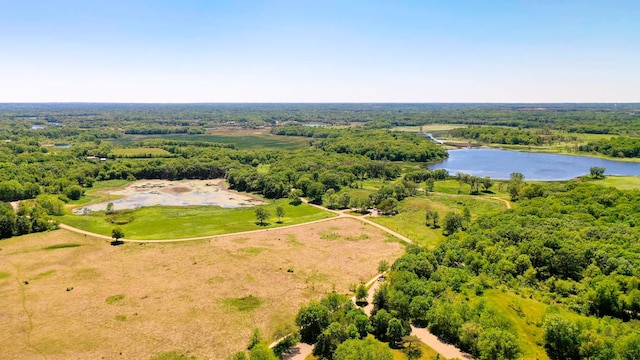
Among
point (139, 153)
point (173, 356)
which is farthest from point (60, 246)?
point (139, 153)

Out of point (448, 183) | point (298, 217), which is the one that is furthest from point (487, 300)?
point (448, 183)

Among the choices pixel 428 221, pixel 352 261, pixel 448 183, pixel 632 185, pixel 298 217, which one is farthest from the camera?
pixel 448 183

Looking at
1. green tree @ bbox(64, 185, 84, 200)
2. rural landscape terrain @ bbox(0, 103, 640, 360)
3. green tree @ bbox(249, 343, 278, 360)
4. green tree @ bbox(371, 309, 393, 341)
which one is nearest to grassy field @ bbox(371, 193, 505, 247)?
rural landscape terrain @ bbox(0, 103, 640, 360)

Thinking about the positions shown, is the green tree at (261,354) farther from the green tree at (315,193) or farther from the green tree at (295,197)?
the green tree at (315,193)

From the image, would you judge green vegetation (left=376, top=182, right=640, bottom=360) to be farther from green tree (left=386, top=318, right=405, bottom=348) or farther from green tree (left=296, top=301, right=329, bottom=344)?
green tree (left=296, top=301, right=329, bottom=344)

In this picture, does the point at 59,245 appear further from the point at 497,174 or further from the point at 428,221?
the point at 497,174
